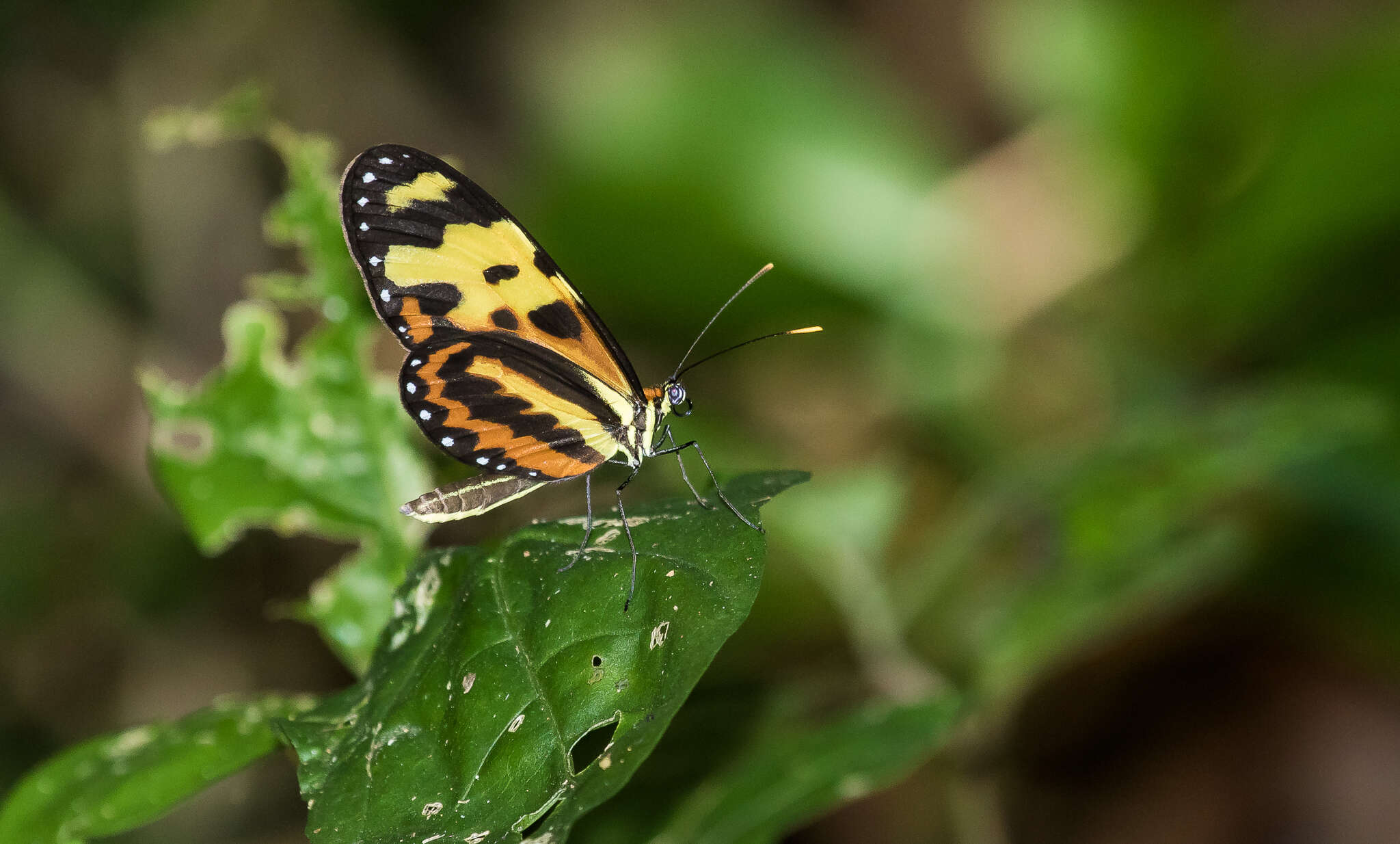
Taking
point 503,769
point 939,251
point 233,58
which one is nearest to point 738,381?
point 939,251

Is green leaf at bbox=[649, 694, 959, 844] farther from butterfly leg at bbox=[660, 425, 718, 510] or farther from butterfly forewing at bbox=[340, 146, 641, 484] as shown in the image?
butterfly forewing at bbox=[340, 146, 641, 484]

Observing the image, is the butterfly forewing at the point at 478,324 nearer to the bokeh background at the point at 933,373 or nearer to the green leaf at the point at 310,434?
the green leaf at the point at 310,434

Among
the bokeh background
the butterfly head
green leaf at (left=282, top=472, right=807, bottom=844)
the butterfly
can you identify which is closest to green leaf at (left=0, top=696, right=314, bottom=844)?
green leaf at (left=282, top=472, right=807, bottom=844)

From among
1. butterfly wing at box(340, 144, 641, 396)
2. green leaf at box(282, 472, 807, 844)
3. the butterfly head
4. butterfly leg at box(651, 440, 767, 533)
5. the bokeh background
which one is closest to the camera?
green leaf at box(282, 472, 807, 844)

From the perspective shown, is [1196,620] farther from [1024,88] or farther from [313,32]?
[313,32]

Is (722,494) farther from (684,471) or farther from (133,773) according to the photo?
(133,773)

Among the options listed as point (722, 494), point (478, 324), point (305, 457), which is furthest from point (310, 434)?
point (722, 494)

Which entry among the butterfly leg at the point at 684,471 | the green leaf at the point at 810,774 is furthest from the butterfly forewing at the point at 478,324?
the green leaf at the point at 810,774
